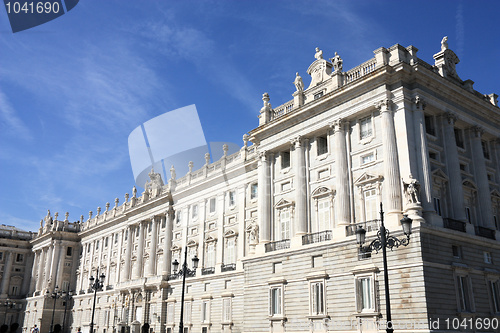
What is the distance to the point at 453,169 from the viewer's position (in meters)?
29.7

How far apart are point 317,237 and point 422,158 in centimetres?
833

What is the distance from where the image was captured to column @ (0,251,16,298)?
8319 cm

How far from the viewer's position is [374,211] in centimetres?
2870

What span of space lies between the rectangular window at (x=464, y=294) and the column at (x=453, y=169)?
3759 millimetres

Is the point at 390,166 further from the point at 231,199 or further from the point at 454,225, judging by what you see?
the point at 231,199

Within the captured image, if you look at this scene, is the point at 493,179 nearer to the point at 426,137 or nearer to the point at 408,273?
the point at 426,137

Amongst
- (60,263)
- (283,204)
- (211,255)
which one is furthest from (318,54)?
(60,263)

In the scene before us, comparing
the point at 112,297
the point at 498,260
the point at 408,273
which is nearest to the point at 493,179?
the point at 498,260

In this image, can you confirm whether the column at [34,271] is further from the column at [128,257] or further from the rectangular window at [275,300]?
the rectangular window at [275,300]

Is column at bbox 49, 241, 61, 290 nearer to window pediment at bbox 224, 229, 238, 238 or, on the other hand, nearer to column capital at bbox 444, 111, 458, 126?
window pediment at bbox 224, 229, 238, 238

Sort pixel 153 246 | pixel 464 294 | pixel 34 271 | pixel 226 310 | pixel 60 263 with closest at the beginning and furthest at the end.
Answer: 1. pixel 464 294
2. pixel 226 310
3. pixel 153 246
4. pixel 60 263
5. pixel 34 271

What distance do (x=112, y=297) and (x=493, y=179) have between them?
4702cm

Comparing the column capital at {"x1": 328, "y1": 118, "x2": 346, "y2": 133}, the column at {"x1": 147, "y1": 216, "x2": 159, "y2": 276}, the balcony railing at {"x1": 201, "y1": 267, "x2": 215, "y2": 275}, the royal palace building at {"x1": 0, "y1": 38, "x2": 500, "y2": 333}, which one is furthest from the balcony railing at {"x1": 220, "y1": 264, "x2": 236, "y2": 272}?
the column capital at {"x1": 328, "y1": 118, "x2": 346, "y2": 133}

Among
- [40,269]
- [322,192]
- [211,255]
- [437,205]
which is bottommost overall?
[211,255]
